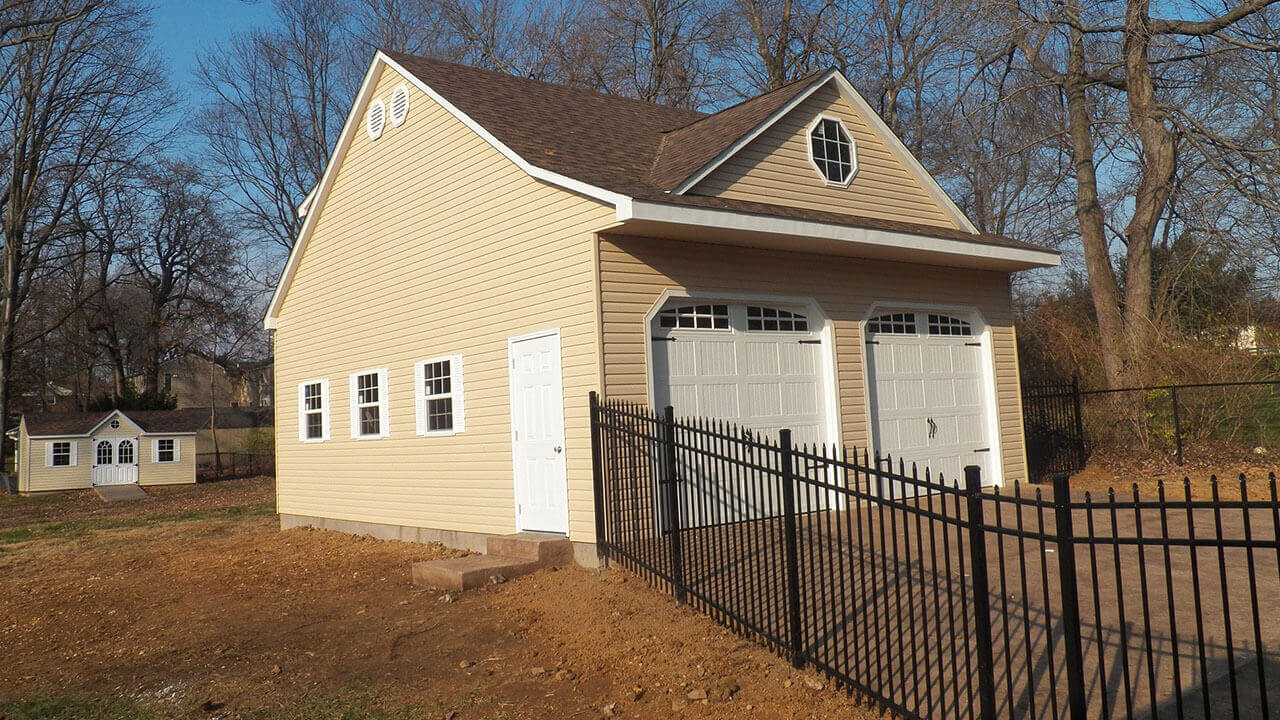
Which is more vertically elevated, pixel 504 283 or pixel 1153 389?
pixel 504 283

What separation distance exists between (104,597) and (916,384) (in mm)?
9907

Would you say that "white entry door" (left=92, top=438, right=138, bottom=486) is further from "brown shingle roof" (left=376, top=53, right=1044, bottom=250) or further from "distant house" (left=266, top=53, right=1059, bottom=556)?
"brown shingle roof" (left=376, top=53, right=1044, bottom=250)

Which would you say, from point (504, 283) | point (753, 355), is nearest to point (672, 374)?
point (753, 355)

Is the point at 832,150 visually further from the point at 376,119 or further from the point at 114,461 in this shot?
the point at 114,461

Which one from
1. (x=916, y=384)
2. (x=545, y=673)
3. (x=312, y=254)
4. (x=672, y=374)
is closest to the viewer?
(x=545, y=673)

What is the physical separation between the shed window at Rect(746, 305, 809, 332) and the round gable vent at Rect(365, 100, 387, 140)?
650 centimetres

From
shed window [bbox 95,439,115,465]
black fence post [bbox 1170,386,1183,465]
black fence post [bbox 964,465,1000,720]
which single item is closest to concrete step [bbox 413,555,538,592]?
black fence post [bbox 964,465,1000,720]

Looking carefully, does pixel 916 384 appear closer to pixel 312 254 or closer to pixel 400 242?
pixel 400 242

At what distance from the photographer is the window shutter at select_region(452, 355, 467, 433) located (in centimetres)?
1121

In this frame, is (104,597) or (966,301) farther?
(966,301)

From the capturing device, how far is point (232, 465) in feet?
118

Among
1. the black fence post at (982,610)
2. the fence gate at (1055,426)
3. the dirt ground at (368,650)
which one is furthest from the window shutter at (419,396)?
the fence gate at (1055,426)

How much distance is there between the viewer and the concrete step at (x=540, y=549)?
8.91 m

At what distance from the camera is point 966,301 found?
12.8 meters
